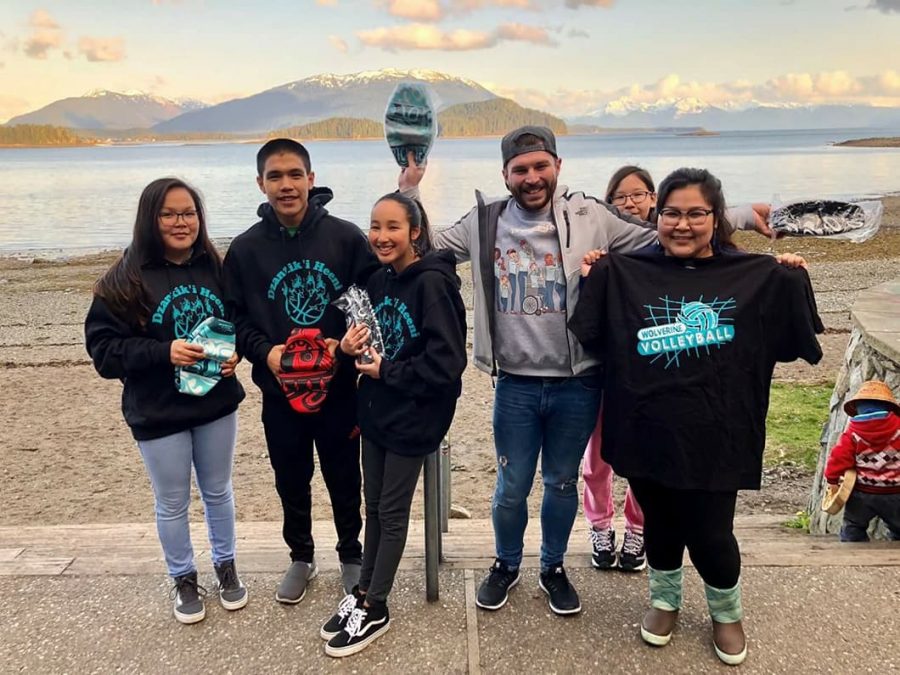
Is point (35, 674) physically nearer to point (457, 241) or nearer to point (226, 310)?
point (226, 310)

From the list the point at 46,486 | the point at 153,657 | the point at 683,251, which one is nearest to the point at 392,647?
the point at 153,657

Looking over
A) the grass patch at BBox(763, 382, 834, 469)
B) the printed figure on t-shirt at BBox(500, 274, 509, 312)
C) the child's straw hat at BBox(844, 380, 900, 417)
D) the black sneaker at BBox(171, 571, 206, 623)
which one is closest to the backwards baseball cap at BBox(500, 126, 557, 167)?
the printed figure on t-shirt at BBox(500, 274, 509, 312)

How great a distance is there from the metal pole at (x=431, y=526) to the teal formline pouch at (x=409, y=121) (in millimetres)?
1380

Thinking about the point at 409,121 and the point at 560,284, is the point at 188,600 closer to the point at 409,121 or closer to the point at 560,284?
the point at 560,284

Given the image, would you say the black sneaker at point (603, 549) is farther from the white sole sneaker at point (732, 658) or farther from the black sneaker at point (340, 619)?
the black sneaker at point (340, 619)

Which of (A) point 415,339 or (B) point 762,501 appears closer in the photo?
(A) point 415,339

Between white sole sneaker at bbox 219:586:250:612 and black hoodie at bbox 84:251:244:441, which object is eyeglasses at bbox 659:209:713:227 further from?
white sole sneaker at bbox 219:586:250:612

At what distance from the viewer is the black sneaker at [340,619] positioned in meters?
2.92

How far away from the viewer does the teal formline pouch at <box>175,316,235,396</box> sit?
9.77ft

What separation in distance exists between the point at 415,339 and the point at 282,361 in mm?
563

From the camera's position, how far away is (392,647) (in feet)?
9.44

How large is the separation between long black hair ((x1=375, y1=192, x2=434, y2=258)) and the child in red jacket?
91.7 inches

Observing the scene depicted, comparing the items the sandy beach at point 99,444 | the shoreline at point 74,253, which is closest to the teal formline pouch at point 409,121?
the sandy beach at point 99,444

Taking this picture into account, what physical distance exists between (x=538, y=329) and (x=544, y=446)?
0.53 m
